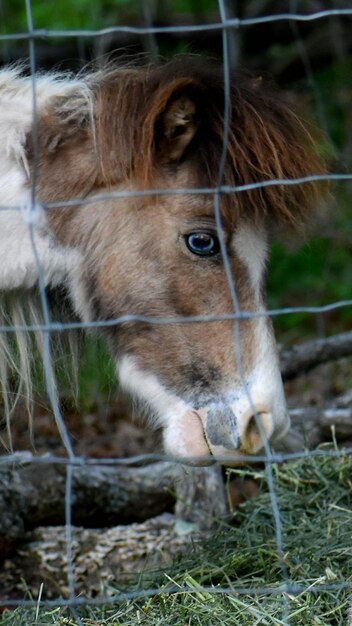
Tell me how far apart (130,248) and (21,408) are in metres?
1.54

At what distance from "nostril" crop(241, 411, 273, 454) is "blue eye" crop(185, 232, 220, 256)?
1.59 ft

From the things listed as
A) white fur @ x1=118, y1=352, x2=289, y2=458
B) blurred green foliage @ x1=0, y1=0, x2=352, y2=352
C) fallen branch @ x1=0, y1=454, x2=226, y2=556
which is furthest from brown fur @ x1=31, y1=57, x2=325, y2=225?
blurred green foliage @ x1=0, y1=0, x2=352, y2=352

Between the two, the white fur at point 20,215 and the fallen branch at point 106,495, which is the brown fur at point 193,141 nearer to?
the white fur at point 20,215

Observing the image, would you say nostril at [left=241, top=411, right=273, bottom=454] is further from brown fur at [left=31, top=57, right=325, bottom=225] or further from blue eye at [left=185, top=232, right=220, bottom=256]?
brown fur at [left=31, top=57, right=325, bottom=225]

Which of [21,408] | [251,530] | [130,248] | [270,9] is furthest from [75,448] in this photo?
[270,9]

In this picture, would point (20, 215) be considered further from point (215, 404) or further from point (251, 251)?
point (215, 404)

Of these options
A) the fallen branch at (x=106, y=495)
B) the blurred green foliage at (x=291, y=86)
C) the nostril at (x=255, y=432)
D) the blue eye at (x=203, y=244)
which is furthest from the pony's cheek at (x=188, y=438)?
the blurred green foliage at (x=291, y=86)

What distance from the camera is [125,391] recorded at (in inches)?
122

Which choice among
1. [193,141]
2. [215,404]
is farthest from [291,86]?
[215,404]

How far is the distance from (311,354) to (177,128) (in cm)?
186

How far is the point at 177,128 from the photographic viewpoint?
2924 millimetres

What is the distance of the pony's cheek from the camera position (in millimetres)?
2885

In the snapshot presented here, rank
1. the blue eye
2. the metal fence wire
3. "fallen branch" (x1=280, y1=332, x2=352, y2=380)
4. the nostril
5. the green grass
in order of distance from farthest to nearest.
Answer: "fallen branch" (x1=280, y1=332, x2=352, y2=380), the blue eye, the nostril, the green grass, the metal fence wire

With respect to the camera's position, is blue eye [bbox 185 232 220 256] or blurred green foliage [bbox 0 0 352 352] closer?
blue eye [bbox 185 232 220 256]
